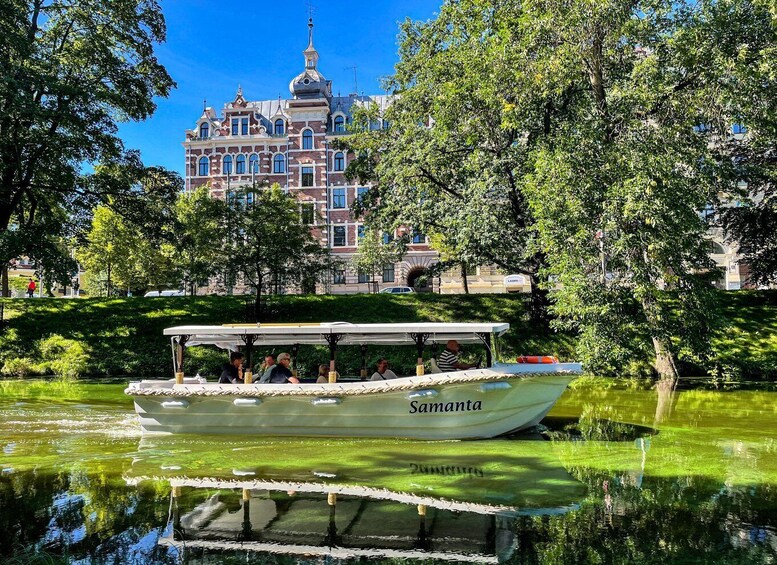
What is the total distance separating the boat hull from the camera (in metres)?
11.0


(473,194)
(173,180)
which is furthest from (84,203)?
(473,194)

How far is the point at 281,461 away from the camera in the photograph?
384 inches

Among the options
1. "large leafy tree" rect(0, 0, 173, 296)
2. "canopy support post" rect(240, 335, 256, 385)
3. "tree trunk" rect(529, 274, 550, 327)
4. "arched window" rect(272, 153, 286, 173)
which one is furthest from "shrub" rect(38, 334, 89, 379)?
"arched window" rect(272, 153, 286, 173)

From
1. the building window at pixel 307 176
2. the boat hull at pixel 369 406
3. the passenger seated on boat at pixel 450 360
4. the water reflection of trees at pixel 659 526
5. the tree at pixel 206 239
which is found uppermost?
the building window at pixel 307 176

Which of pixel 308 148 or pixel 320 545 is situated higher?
pixel 308 148

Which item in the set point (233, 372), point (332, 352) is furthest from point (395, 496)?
point (233, 372)

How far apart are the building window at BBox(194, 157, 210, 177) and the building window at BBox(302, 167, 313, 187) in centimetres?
985

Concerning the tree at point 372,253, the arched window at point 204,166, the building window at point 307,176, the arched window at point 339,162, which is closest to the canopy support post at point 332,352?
the tree at point 372,253

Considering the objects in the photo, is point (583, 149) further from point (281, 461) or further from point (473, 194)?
point (281, 461)

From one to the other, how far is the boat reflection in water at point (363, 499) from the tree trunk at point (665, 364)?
12.0 m

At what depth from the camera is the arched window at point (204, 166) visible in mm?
56772

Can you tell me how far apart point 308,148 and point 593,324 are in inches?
1672

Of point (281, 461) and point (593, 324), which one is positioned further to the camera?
point (593, 324)

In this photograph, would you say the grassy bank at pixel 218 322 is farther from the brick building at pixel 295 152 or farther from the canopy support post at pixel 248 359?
the brick building at pixel 295 152
